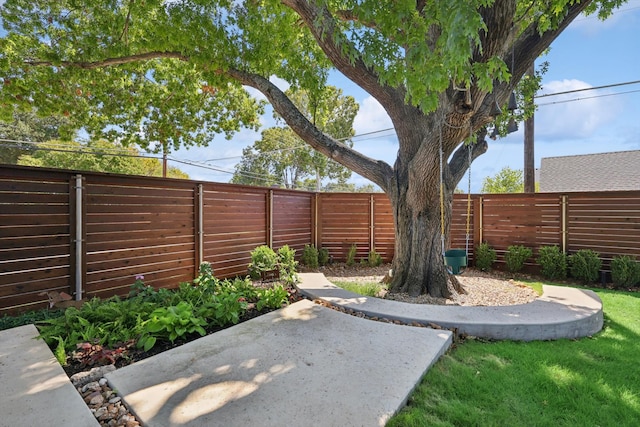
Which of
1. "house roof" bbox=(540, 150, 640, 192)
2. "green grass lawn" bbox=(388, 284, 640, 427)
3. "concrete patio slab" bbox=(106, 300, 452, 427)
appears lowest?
"green grass lawn" bbox=(388, 284, 640, 427)

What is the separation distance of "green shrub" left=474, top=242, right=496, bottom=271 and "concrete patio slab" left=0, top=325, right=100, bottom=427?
7404mm

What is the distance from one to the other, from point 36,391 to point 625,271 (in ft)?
27.4

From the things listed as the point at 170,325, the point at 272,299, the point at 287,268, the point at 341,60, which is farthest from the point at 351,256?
the point at 170,325

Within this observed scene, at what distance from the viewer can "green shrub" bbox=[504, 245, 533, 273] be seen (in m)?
6.70

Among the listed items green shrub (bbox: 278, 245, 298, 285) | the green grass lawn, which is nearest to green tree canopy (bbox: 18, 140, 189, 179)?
green shrub (bbox: 278, 245, 298, 285)

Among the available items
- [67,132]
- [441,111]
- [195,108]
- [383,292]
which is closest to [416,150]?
[441,111]

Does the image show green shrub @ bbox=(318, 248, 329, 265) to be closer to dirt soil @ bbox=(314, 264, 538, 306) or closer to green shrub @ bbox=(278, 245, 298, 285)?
dirt soil @ bbox=(314, 264, 538, 306)

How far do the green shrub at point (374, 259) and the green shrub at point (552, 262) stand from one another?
341 centimetres

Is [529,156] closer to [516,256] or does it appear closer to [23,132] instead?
[516,256]

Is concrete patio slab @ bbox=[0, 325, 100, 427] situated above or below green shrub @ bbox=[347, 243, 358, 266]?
below

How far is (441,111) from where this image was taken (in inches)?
155

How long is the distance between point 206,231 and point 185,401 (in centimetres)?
386

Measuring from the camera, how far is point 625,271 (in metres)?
5.63

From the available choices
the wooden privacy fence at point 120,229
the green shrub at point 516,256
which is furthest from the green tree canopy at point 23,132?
the green shrub at point 516,256
